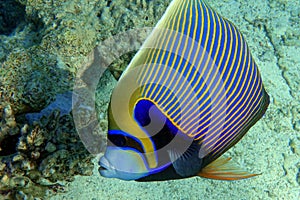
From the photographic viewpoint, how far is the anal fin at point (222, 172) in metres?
1.67

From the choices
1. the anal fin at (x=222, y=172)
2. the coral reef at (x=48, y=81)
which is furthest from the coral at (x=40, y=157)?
the anal fin at (x=222, y=172)

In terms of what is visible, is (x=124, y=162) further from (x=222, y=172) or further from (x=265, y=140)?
(x=265, y=140)

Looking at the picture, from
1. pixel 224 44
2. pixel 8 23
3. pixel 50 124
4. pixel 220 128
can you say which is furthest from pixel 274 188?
pixel 8 23

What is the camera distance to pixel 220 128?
1544 millimetres

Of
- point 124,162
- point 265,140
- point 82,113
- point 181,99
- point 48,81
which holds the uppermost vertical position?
point 181,99

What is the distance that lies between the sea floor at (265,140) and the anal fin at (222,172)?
3.13 feet

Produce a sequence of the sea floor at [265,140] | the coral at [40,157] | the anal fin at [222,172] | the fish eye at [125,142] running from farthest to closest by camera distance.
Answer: the sea floor at [265,140], the coral at [40,157], the anal fin at [222,172], the fish eye at [125,142]

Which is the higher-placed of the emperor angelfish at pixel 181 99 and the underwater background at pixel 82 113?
the emperor angelfish at pixel 181 99

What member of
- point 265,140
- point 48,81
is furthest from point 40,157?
point 265,140

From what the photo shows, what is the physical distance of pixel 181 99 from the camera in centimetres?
142

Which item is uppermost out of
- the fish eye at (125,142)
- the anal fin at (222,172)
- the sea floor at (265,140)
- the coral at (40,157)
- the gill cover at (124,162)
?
the fish eye at (125,142)

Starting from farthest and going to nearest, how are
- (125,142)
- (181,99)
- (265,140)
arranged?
(265,140), (181,99), (125,142)

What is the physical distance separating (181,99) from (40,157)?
1.46m

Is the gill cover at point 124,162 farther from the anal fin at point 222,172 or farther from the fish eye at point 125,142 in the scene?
the anal fin at point 222,172
